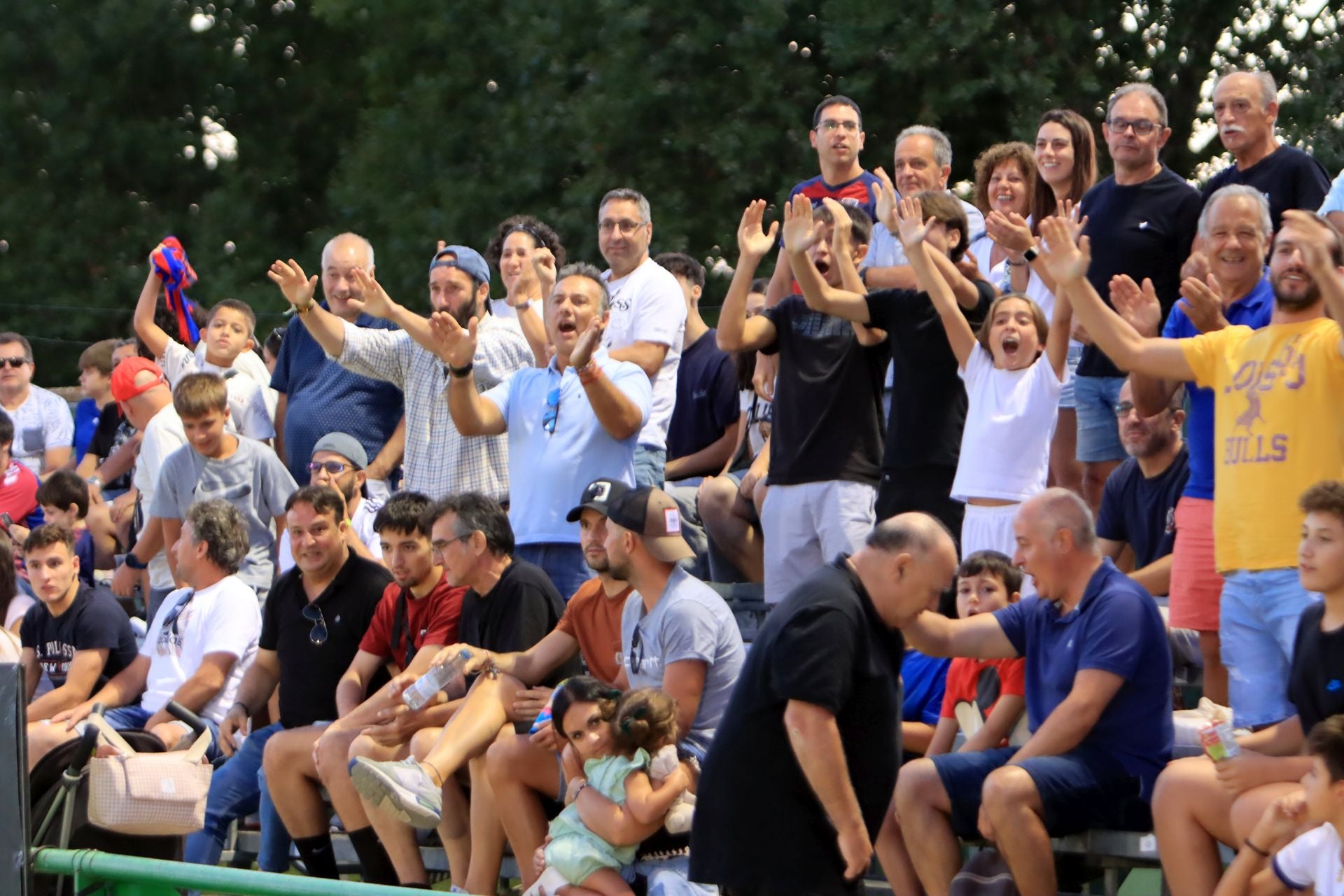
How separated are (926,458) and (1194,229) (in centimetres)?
146

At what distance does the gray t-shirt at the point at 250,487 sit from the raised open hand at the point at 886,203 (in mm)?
3162

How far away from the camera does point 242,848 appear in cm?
803

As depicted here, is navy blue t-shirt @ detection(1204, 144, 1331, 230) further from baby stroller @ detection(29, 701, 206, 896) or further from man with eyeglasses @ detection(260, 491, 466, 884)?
baby stroller @ detection(29, 701, 206, 896)

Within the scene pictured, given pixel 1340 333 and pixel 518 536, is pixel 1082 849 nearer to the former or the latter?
pixel 1340 333

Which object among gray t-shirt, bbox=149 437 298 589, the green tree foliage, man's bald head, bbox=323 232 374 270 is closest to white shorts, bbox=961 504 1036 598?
man's bald head, bbox=323 232 374 270

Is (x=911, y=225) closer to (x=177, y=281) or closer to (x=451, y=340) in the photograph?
(x=451, y=340)

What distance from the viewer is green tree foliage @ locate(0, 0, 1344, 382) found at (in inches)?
618

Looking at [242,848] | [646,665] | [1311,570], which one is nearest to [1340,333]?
[1311,570]

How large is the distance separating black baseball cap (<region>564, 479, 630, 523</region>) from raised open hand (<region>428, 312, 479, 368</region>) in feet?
4.85

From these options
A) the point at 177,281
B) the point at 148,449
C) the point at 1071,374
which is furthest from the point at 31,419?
the point at 1071,374

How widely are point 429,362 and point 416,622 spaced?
1606 mm

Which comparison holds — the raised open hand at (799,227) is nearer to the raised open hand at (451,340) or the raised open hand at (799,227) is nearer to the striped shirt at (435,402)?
the raised open hand at (451,340)

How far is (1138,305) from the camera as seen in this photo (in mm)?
7102

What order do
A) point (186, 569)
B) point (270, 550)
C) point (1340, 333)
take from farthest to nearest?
point (270, 550) → point (186, 569) → point (1340, 333)
